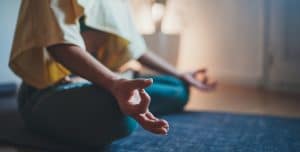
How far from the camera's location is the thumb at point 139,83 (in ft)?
2.47

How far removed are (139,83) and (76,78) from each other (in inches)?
14.2

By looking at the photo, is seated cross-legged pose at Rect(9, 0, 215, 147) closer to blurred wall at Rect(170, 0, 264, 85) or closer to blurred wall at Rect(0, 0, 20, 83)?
blurred wall at Rect(0, 0, 20, 83)

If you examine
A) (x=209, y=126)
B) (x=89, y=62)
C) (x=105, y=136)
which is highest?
(x=89, y=62)

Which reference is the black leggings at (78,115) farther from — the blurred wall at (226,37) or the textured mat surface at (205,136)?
the blurred wall at (226,37)

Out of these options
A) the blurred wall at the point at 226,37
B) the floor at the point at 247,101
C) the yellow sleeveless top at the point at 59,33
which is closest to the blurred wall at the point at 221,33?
Answer: the blurred wall at the point at 226,37

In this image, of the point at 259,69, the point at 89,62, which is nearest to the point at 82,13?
the point at 89,62

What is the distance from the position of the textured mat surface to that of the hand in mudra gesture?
19cm

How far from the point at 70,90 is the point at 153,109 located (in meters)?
0.38

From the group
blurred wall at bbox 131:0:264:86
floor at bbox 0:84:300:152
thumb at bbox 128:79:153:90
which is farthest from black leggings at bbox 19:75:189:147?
blurred wall at bbox 131:0:264:86

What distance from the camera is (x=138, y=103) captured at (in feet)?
2.60

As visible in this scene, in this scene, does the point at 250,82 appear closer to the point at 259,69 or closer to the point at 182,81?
the point at 259,69

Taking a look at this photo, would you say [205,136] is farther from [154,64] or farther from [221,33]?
[221,33]

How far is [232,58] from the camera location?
202 centimetres

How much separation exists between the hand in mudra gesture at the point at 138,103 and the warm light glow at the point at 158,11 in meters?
1.11
